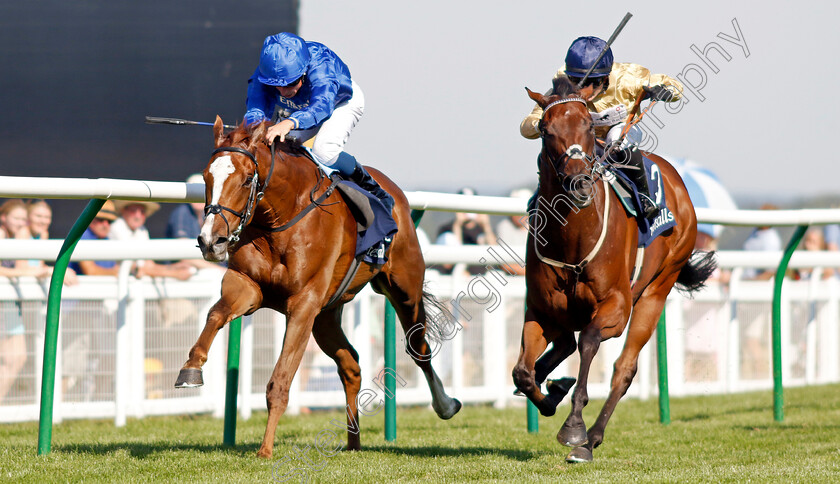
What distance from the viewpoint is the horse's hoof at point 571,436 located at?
429cm

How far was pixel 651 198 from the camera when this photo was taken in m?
5.08

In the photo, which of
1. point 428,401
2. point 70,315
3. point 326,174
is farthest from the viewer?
point 428,401

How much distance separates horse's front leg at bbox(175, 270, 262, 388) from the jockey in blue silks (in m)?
0.64

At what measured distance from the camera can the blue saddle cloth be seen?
4925 mm

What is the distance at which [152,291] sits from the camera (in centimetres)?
700

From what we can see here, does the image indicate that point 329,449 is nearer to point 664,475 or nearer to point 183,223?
point 664,475

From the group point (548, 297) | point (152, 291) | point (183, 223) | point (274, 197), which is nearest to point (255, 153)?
point (274, 197)

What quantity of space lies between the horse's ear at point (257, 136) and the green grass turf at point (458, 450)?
4.39 ft

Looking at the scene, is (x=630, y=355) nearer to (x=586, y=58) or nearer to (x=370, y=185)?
(x=586, y=58)

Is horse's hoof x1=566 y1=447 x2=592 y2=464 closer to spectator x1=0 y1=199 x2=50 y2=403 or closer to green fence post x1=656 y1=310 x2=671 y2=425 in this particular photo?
green fence post x1=656 y1=310 x2=671 y2=425

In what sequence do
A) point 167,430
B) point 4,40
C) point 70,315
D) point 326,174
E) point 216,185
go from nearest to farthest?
point 216,185 → point 326,174 → point 167,430 → point 70,315 → point 4,40

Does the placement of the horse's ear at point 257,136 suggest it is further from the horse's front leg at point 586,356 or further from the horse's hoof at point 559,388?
the horse's hoof at point 559,388

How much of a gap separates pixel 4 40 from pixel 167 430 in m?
4.49

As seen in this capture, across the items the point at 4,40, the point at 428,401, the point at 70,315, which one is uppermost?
the point at 4,40
